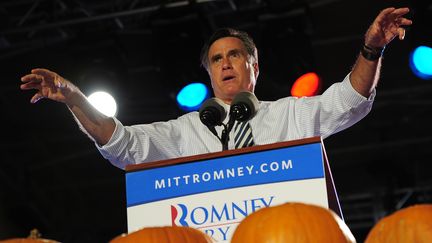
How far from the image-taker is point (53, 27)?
26.2 feet

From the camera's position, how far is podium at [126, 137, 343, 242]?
8.73 ft

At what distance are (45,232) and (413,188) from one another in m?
4.55

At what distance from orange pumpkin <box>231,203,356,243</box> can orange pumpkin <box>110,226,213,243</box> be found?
16cm

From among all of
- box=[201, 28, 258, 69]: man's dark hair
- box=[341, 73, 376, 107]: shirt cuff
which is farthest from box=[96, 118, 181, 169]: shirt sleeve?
box=[341, 73, 376, 107]: shirt cuff

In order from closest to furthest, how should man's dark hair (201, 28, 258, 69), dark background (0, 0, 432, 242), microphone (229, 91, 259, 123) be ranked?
microphone (229, 91, 259, 123) → man's dark hair (201, 28, 258, 69) → dark background (0, 0, 432, 242)

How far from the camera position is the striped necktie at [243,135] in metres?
3.28

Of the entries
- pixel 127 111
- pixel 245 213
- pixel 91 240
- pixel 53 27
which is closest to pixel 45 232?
pixel 91 240

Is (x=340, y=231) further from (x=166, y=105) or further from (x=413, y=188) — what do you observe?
(x=413, y=188)

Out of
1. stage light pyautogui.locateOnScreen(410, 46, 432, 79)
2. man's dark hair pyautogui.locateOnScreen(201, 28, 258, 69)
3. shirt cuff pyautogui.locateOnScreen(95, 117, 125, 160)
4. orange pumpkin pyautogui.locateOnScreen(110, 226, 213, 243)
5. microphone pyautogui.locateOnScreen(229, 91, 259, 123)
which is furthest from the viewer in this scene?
stage light pyautogui.locateOnScreen(410, 46, 432, 79)

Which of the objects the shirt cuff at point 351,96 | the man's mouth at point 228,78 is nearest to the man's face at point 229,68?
the man's mouth at point 228,78

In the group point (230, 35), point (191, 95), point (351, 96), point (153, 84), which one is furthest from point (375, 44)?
point (153, 84)

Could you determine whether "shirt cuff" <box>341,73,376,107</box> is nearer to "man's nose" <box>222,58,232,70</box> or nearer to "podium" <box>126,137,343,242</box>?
"man's nose" <box>222,58,232,70</box>

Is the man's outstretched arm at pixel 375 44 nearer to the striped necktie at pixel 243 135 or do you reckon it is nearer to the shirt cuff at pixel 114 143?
the striped necktie at pixel 243 135

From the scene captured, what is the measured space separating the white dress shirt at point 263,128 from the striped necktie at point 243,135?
0.45 feet
